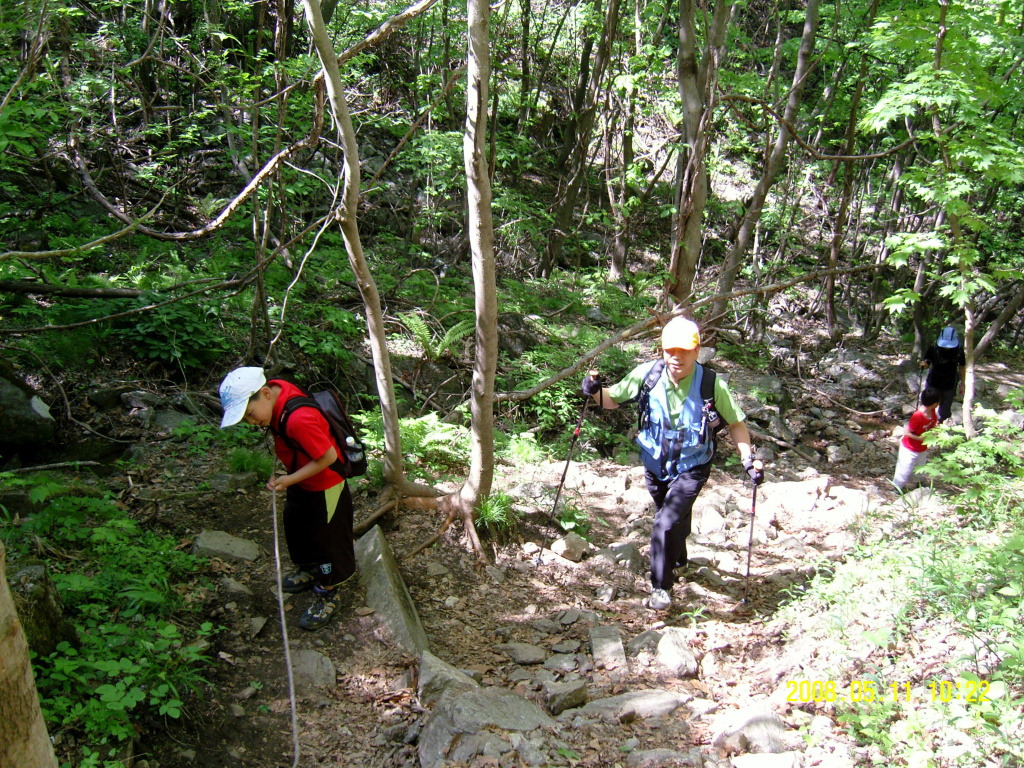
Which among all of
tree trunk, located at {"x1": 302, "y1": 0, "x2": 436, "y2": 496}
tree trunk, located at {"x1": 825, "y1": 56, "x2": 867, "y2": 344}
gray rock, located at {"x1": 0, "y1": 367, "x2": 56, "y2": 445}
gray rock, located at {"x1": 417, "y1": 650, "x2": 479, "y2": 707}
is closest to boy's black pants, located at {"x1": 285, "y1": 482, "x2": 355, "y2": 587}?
gray rock, located at {"x1": 417, "y1": 650, "x2": 479, "y2": 707}

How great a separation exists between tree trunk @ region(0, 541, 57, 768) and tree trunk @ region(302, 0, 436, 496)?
3.28 metres

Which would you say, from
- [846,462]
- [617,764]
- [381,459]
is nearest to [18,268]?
[381,459]

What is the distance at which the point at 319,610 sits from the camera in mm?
4258

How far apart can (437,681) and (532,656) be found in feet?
2.93

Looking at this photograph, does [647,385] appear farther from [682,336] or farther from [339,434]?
[339,434]

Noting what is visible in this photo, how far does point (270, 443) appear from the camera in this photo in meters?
6.33

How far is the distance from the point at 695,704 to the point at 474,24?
4.50 metres

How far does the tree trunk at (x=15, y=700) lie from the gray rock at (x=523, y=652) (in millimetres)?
3063

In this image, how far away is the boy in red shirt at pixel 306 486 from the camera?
3.65 metres

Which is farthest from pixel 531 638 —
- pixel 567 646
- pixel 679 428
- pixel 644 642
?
pixel 679 428

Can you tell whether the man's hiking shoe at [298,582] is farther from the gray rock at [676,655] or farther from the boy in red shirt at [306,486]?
the gray rock at [676,655]

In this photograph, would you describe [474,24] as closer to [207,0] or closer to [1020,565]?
[1020,565]

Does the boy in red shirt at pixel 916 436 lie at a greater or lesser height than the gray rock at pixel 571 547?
greater

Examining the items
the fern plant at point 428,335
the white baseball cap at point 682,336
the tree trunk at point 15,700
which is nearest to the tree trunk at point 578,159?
the fern plant at point 428,335
